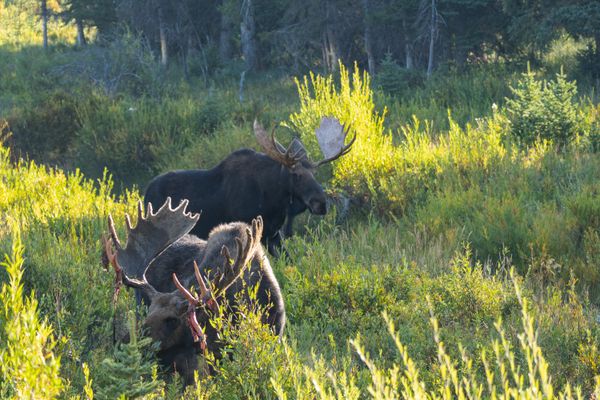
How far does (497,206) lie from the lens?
9.53 meters

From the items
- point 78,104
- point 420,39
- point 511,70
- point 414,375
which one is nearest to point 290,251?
point 414,375

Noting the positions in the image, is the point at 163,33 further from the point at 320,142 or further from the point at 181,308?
the point at 181,308

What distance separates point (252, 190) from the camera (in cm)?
977

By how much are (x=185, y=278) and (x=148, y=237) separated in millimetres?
776

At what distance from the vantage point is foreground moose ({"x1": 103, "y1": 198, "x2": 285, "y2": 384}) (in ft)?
17.3

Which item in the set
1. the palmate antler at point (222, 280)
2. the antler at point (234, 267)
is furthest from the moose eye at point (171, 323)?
the antler at point (234, 267)

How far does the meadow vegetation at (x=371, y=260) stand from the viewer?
176 inches

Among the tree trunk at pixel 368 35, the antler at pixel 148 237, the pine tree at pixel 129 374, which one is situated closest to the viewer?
the pine tree at pixel 129 374

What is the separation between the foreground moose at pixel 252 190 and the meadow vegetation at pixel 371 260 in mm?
444

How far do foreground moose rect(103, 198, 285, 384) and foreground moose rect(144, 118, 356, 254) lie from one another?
2.78 m

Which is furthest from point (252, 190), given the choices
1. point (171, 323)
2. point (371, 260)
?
point (171, 323)

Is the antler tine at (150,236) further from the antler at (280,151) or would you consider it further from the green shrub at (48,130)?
the green shrub at (48,130)

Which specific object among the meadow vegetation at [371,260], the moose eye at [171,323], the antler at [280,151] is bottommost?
the meadow vegetation at [371,260]

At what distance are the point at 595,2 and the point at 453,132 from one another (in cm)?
720
